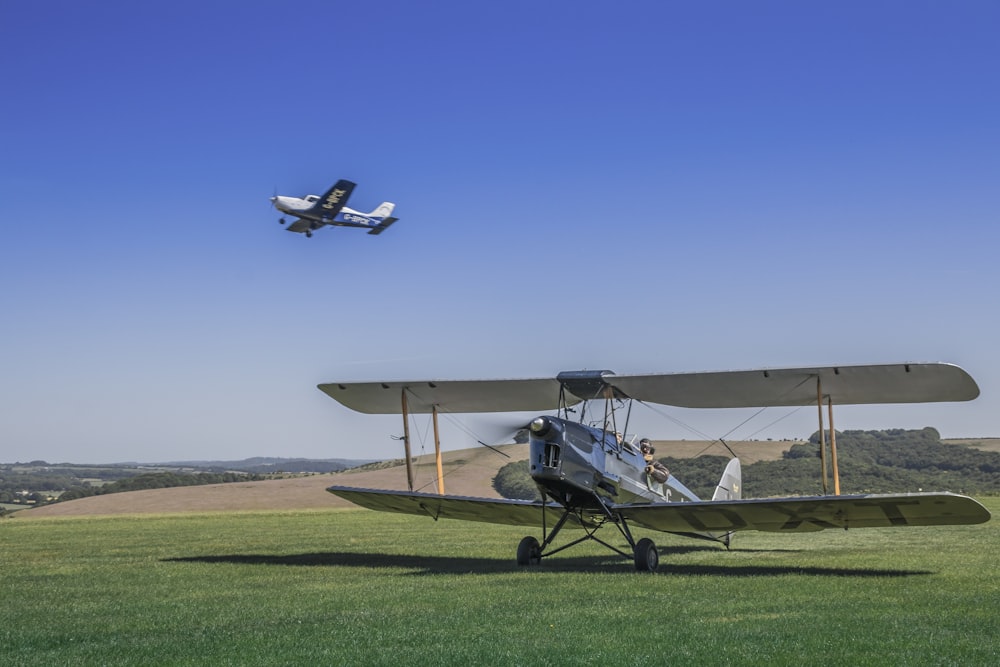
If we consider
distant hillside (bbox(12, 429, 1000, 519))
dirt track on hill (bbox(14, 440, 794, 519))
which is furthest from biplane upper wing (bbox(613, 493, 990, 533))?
dirt track on hill (bbox(14, 440, 794, 519))

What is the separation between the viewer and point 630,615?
9188 mm

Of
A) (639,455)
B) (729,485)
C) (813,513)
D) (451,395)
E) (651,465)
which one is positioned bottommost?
(813,513)

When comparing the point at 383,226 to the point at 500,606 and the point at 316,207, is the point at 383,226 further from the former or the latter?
the point at 500,606

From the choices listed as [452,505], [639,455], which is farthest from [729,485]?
[452,505]

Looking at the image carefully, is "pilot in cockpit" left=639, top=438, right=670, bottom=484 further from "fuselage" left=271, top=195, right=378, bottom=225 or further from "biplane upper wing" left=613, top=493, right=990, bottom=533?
"fuselage" left=271, top=195, right=378, bottom=225

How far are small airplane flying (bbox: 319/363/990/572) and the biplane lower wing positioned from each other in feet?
0.07

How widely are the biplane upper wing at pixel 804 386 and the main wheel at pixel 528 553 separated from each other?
282 centimetres

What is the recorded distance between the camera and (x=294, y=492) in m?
50.2

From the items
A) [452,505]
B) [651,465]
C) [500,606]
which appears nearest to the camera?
[500,606]

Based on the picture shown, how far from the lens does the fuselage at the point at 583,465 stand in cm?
1413

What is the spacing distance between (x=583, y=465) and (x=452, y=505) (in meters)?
3.83

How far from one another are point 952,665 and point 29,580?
12321 millimetres

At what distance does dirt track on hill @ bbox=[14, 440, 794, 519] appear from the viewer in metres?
42.5

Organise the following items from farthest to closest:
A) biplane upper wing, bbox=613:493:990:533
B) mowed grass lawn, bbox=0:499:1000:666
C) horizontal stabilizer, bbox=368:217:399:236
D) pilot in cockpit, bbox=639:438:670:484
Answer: horizontal stabilizer, bbox=368:217:399:236 < pilot in cockpit, bbox=639:438:670:484 < biplane upper wing, bbox=613:493:990:533 < mowed grass lawn, bbox=0:499:1000:666
